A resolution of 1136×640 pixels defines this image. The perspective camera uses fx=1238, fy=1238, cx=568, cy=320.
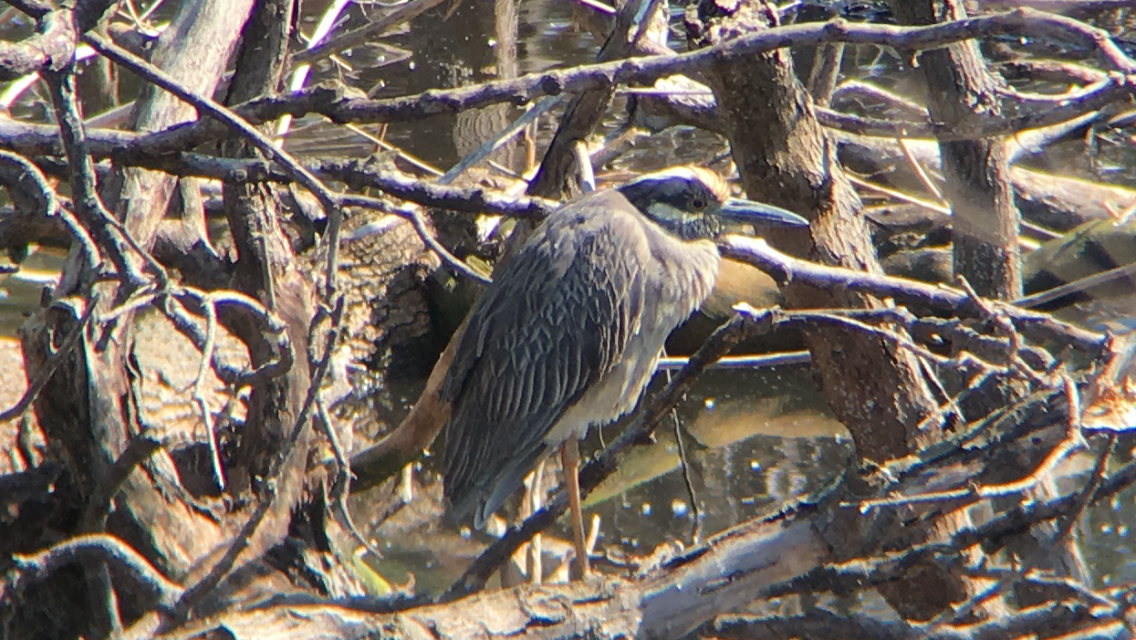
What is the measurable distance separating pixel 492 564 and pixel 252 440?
1003 millimetres

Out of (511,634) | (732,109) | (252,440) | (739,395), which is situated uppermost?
(732,109)

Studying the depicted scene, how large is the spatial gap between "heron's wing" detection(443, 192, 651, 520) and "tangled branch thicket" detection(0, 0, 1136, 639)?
0.85 feet

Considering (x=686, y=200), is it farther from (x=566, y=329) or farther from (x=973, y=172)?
(x=973, y=172)

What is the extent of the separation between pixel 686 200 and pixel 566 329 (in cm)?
55

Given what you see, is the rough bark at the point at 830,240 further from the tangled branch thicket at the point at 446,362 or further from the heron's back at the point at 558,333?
the heron's back at the point at 558,333

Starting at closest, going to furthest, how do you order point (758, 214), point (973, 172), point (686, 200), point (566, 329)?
1. point (758, 214)
2. point (566, 329)
3. point (686, 200)
4. point (973, 172)

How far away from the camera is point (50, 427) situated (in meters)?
3.31

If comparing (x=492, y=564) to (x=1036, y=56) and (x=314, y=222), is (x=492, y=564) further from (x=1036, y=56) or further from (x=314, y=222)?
(x=1036, y=56)

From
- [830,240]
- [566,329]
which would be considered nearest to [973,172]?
[830,240]

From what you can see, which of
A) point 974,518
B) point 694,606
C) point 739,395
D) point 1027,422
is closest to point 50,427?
point 694,606

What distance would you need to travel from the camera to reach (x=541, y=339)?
3.72 metres

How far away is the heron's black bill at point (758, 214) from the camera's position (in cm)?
332

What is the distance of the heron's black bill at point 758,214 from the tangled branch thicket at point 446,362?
0.29 feet

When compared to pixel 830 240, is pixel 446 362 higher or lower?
lower
